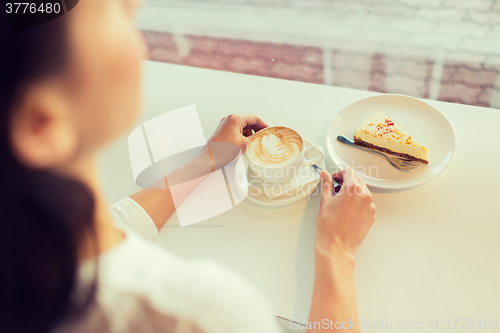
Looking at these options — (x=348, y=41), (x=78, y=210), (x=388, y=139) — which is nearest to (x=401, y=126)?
(x=388, y=139)

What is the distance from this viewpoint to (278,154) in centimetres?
75

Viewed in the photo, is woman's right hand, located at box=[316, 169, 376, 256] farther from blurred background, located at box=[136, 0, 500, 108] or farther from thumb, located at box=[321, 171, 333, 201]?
blurred background, located at box=[136, 0, 500, 108]

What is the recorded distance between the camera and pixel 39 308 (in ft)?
1.31

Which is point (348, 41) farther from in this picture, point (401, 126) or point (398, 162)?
point (398, 162)

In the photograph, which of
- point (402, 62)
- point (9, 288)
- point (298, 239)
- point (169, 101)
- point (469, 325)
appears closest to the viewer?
point (9, 288)

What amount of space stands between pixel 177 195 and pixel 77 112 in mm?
413

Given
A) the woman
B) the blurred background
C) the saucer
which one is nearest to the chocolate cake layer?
the saucer

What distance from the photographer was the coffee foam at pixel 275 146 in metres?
0.74

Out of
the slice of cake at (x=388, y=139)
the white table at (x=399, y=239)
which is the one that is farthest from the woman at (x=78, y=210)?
the slice of cake at (x=388, y=139)

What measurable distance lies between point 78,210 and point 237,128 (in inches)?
19.7

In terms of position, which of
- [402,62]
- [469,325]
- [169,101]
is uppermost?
[169,101]

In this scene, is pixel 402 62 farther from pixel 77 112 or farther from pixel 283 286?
pixel 77 112

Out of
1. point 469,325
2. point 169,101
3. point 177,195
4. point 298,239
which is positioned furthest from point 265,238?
point 169,101

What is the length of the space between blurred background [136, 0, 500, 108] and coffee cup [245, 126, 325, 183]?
51.2 inches
